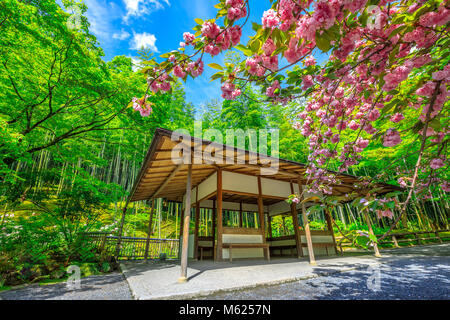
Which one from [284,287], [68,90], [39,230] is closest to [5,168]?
[39,230]

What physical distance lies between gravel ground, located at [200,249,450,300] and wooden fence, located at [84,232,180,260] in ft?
18.4

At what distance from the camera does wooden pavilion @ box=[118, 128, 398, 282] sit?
3.77 meters

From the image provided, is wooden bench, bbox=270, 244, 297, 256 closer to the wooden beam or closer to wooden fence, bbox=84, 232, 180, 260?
wooden fence, bbox=84, 232, 180, 260

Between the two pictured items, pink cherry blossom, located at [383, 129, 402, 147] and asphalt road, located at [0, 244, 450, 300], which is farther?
asphalt road, located at [0, 244, 450, 300]

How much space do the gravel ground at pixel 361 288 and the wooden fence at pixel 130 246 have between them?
561 cm

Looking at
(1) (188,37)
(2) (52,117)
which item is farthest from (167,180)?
(1) (188,37)

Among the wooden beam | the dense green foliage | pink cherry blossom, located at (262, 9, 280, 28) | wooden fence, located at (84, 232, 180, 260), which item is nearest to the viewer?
pink cherry blossom, located at (262, 9, 280, 28)

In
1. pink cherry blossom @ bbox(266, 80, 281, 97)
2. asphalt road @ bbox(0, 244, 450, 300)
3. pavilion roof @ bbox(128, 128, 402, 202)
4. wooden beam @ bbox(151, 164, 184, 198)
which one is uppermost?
pavilion roof @ bbox(128, 128, 402, 202)

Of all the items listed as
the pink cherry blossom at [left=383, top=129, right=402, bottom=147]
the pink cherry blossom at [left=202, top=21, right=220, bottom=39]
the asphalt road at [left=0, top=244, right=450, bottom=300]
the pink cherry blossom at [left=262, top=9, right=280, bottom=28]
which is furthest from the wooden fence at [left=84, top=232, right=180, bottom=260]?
the pink cherry blossom at [left=383, top=129, right=402, bottom=147]

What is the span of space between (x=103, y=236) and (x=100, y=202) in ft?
3.81

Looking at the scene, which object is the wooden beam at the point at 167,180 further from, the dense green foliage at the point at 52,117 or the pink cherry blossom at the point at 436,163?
the pink cherry blossom at the point at 436,163

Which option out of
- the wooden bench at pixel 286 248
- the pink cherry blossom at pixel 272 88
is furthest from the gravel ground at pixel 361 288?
the wooden bench at pixel 286 248

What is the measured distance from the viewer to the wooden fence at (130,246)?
248 inches
